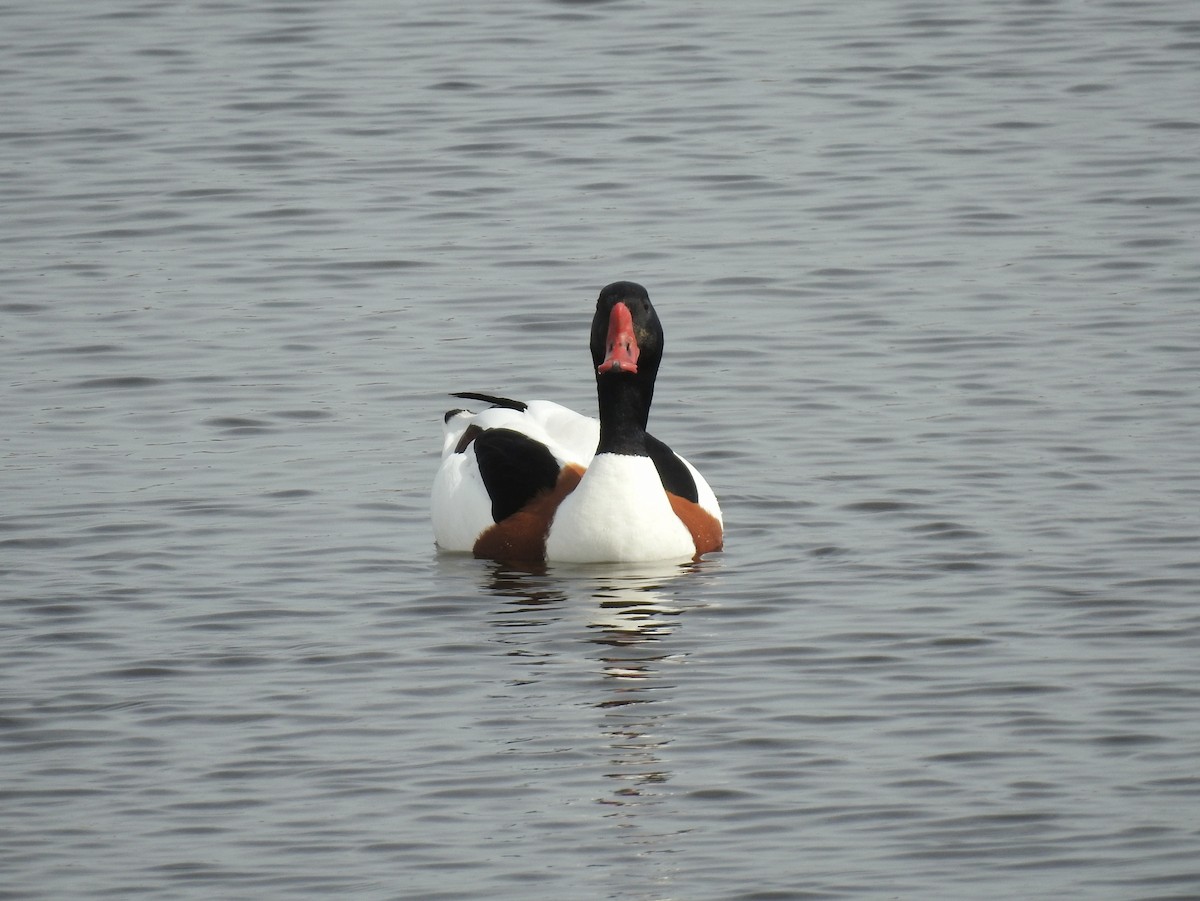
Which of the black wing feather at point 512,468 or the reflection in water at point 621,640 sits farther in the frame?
the black wing feather at point 512,468

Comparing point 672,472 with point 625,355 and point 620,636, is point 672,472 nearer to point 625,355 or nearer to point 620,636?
point 625,355

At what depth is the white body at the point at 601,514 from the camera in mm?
10555

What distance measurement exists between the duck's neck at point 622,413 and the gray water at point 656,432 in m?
0.70

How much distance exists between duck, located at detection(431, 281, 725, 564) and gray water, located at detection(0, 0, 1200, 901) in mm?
208

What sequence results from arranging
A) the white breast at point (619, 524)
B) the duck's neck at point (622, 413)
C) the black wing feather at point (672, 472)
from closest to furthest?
the white breast at point (619, 524)
the duck's neck at point (622, 413)
the black wing feather at point (672, 472)

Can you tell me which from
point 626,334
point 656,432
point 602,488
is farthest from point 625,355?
point 656,432

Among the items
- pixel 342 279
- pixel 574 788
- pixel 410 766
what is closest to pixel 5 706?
pixel 410 766

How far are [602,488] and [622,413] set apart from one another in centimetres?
37

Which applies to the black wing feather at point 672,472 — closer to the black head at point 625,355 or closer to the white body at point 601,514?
the white body at point 601,514

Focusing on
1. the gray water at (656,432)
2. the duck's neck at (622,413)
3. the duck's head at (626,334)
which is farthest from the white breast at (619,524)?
the duck's head at (626,334)

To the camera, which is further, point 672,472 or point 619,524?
point 672,472

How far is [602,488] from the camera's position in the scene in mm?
10641

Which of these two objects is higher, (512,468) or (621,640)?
(512,468)

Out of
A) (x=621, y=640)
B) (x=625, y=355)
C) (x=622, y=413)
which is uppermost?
(x=625, y=355)
